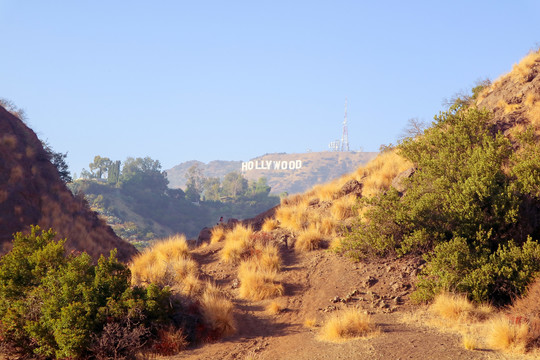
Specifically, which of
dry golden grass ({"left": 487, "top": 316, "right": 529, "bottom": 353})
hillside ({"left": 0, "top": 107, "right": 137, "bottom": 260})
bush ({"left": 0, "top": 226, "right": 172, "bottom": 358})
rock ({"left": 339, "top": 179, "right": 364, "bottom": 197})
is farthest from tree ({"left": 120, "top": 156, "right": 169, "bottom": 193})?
dry golden grass ({"left": 487, "top": 316, "right": 529, "bottom": 353})

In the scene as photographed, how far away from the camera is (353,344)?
24.8 ft

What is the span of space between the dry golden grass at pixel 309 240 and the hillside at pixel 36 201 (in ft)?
23.9

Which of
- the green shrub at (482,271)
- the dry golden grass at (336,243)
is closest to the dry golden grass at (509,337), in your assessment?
the green shrub at (482,271)

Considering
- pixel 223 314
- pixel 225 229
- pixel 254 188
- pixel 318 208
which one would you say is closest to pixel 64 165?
pixel 225 229

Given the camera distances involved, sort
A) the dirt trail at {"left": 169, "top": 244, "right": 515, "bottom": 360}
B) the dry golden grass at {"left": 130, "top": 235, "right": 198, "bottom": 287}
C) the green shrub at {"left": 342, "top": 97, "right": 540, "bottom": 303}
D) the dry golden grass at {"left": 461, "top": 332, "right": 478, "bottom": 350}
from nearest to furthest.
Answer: the dry golden grass at {"left": 461, "top": 332, "right": 478, "bottom": 350} → the dirt trail at {"left": 169, "top": 244, "right": 515, "bottom": 360} → the green shrub at {"left": 342, "top": 97, "right": 540, "bottom": 303} → the dry golden grass at {"left": 130, "top": 235, "right": 198, "bottom": 287}

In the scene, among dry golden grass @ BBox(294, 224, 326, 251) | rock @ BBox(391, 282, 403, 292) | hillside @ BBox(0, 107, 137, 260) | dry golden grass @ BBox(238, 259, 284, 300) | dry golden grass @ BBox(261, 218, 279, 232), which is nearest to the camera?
rock @ BBox(391, 282, 403, 292)

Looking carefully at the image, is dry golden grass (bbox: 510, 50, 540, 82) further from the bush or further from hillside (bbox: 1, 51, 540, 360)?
the bush

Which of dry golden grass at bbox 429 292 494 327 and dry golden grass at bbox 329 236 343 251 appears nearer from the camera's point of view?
dry golden grass at bbox 429 292 494 327

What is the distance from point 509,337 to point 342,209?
8.79 meters

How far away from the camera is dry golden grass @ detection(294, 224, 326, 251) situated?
13625 millimetres

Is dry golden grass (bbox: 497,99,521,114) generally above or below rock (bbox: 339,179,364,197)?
above

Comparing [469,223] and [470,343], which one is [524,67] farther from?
[470,343]

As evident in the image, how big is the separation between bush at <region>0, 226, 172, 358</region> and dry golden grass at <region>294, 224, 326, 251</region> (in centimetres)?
569

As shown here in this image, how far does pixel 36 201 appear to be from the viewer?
632 inches
